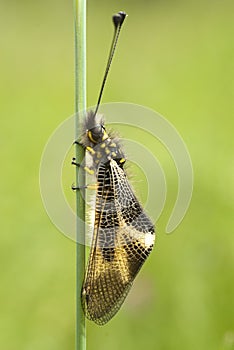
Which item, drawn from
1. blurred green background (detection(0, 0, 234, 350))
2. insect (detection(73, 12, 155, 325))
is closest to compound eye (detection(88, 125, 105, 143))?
insect (detection(73, 12, 155, 325))

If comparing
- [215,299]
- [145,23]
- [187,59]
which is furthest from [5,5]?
[215,299]

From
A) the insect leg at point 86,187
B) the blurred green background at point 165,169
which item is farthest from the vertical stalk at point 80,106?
the blurred green background at point 165,169

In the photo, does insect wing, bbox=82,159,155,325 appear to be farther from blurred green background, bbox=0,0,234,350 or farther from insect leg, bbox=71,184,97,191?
blurred green background, bbox=0,0,234,350

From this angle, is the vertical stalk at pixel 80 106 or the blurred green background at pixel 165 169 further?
the blurred green background at pixel 165 169

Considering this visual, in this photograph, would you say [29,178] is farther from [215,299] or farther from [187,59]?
[187,59]

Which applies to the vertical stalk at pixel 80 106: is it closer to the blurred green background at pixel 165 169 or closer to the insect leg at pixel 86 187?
the insect leg at pixel 86 187
